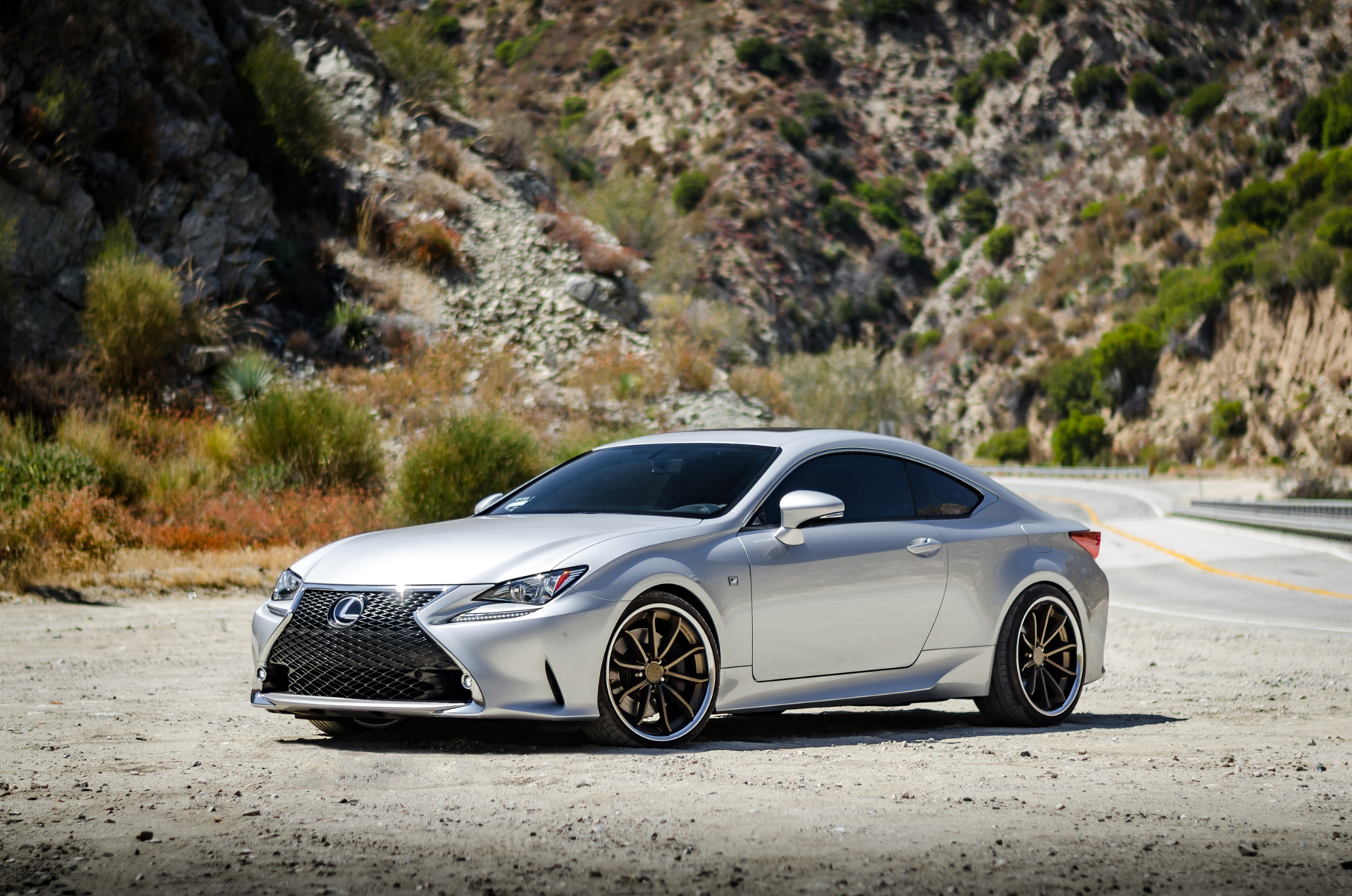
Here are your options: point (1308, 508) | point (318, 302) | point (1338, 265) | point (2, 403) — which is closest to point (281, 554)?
point (2, 403)

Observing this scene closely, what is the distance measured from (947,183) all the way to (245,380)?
3096 inches

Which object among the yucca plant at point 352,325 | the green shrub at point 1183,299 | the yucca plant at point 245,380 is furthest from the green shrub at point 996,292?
the yucca plant at point 245,380

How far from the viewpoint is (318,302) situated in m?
31.6

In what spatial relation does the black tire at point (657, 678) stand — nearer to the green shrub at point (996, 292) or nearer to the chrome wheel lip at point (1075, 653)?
the chrome wheel lip at point (1075, 653)

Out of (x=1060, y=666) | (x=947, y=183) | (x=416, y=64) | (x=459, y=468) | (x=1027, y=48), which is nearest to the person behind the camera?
(x=1060, y=666)

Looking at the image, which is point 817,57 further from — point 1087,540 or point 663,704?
point 663,704

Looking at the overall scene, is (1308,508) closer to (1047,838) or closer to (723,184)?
(1047,838)

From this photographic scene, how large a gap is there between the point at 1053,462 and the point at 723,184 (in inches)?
1129

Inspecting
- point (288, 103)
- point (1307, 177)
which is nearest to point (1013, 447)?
point (1307, 177)

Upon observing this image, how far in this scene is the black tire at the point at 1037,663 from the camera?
7512 mm

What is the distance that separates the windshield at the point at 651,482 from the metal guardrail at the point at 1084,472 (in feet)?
186

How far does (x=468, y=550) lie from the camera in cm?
616

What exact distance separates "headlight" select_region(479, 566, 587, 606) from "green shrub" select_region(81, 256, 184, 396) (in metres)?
20.4

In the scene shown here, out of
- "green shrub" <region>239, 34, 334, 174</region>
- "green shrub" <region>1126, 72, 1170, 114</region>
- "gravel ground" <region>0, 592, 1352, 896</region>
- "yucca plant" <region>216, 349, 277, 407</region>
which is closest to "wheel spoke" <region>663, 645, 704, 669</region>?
"gravel ground" <region>0, 592, 1352, 896</region>
